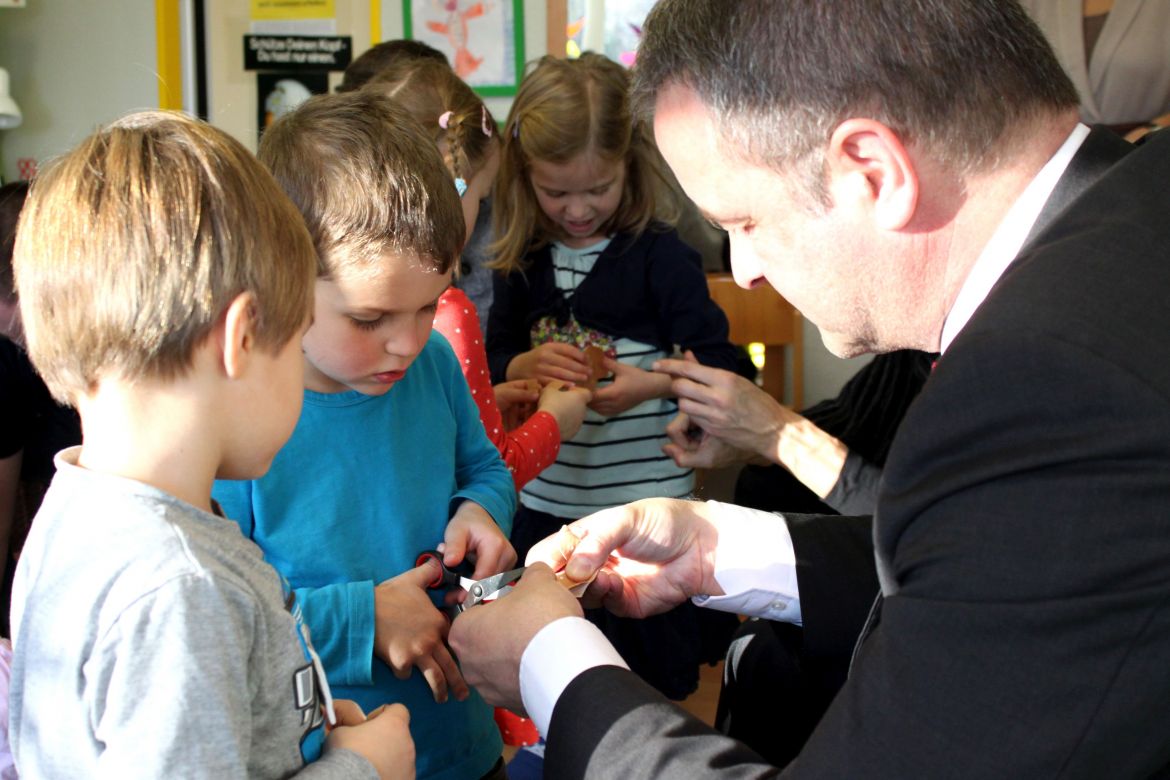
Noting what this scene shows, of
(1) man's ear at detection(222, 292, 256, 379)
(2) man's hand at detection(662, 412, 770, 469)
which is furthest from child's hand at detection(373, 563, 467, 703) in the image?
(2) man's hand at detection(662, 412, 770, 469)

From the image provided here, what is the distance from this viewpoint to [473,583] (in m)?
1.14

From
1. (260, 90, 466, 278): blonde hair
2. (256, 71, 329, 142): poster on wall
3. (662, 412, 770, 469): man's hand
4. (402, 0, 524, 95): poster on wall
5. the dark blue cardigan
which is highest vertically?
(402, 0, 524, 95): poster on wall

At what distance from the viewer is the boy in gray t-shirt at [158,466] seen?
66 centimetres

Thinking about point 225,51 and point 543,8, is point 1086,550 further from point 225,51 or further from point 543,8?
point 225,51

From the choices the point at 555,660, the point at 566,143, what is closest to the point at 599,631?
the point at 555,660

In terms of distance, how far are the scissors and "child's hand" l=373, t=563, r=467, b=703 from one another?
0.02 meters

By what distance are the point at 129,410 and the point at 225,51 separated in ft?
9.46

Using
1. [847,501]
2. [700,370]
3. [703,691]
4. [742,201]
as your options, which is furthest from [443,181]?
[703,691]

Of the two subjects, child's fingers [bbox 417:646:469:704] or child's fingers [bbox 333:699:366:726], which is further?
child's fingers [bbox 417:646:469:704]

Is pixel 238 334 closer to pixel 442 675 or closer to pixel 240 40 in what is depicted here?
pixel 442 675

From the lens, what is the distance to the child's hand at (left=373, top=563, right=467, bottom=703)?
1057mm

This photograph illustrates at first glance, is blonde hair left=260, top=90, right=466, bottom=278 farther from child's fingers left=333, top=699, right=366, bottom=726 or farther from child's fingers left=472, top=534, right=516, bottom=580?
child's fingers left=333, top=699, right=366, bottom=726

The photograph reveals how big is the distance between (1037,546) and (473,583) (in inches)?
25.0

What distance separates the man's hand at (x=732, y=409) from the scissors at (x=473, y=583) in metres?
0.75
